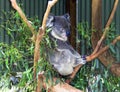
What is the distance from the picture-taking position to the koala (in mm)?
1809

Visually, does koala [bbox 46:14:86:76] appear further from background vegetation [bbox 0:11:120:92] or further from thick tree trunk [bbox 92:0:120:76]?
thick tree trunk [bbox 92:0:120:76]

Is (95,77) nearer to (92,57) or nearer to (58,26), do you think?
(92,57)

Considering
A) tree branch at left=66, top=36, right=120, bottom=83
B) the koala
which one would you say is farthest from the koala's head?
tree branch at left=66, top=36, right=120, bottom=83

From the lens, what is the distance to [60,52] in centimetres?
183

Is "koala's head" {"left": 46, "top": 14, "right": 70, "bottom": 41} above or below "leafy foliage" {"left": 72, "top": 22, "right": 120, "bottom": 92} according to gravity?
above

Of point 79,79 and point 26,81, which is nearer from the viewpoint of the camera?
point 26,81

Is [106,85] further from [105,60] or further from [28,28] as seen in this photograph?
[28,28]

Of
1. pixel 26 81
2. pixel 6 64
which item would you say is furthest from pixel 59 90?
pixel 6 64

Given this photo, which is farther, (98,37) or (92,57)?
(98,37)

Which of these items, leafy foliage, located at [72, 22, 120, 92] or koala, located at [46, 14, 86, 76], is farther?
leafy foliage, located at [72, 22, 120, 92]

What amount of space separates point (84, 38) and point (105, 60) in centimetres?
17

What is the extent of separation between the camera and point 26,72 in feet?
5.85

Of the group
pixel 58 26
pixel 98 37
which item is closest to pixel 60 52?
pixel 58 26

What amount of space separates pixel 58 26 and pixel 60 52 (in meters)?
0.14
